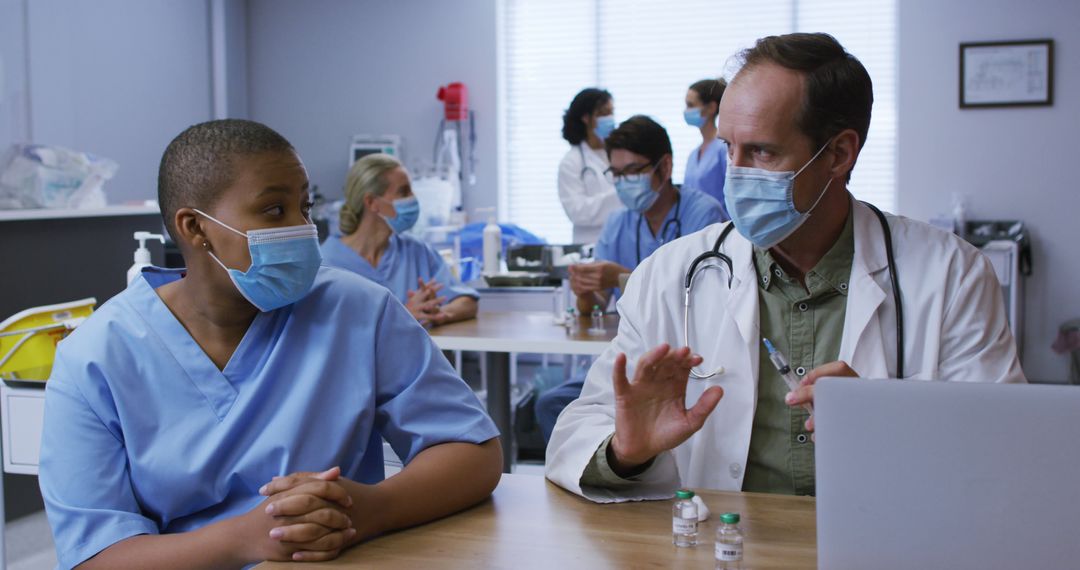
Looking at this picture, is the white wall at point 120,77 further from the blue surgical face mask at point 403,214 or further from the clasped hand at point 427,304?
the clasped hand at point 427,304

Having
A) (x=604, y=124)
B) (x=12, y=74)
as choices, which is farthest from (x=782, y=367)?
(x=12, y=74)

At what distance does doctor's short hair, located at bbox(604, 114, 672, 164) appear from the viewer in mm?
3406

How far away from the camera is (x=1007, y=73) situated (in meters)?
5.62

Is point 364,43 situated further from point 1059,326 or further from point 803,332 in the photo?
point 803,332

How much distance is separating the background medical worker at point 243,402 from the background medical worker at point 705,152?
3.23m

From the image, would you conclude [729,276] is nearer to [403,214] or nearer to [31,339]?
[31,339]

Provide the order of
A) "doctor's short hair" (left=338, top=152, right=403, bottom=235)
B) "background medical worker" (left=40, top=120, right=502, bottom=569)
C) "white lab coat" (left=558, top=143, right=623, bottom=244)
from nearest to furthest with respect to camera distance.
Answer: "background medical worker" (left=40, top=120, right=502, bottom=569), "doctor's short hair" (left=338, top=152, right=403, bottom=235), "white lab coat" (left=558, top=143, right=623, bottom=244)

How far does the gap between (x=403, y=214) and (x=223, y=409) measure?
87.8 inches

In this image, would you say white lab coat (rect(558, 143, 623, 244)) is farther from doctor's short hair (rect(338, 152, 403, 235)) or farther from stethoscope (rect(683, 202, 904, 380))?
stethoscope (rect(683, 202, 904, 380))

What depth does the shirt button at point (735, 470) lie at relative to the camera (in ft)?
Answer: 5.07

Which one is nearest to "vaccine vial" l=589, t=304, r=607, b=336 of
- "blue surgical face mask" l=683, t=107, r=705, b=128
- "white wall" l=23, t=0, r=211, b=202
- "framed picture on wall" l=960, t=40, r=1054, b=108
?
"blue surgical face mask" l=683, t=107, r=705, b=128

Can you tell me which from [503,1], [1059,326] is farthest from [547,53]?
[1059,326]

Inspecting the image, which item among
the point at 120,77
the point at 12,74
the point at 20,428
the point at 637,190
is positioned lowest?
the point at 20,428

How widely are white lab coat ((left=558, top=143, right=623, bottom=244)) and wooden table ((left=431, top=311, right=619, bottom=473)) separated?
1.85m
